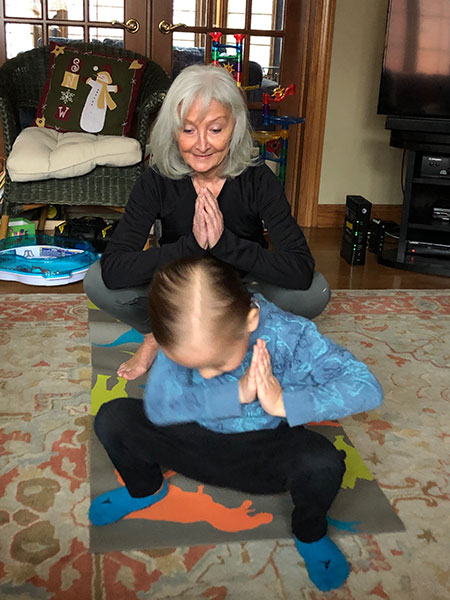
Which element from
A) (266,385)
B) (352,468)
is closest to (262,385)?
(266,385)

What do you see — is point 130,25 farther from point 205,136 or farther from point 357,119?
point 205,136

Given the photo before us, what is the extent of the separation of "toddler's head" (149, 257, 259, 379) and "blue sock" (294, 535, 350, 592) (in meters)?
0.41

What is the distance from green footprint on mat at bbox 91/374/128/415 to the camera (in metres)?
1.82

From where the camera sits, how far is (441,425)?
179 centimetres

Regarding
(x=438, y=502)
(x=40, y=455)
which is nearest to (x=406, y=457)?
(x=438, y=502)

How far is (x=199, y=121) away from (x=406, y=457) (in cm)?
103

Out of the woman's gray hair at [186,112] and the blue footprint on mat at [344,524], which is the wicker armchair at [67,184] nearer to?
the woman's gray hair at [186,112]

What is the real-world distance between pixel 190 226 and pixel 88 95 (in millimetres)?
1777

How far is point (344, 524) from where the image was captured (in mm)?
1353

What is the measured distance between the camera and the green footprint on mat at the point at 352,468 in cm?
150

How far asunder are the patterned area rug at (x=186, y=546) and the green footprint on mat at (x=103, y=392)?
0.11 ft

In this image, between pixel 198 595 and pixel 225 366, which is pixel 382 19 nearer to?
pixel 225 366

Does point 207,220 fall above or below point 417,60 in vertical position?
below

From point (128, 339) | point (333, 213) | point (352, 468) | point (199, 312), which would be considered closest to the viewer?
point (199, 312)
